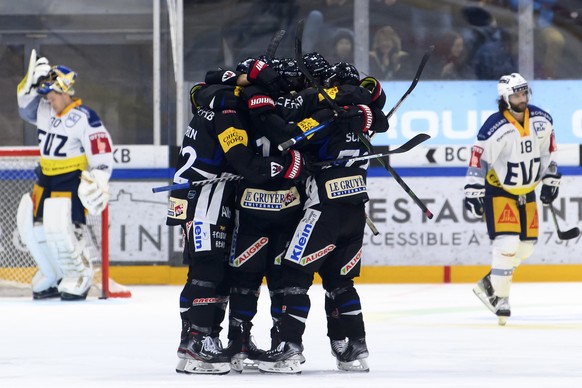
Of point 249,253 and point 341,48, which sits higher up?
point 341,48

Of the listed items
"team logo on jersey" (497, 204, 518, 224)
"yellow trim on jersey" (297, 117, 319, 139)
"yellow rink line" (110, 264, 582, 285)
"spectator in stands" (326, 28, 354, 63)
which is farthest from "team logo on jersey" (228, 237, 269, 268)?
"spectator in stands" (326, 28, 354, 63)

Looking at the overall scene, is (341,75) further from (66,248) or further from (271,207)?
(66,248)

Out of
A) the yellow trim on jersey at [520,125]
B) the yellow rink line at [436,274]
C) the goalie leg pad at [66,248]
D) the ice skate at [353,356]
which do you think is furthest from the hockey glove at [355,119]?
the yellow rink line at [436,274]

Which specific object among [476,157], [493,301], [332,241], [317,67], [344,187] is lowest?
[493,301]

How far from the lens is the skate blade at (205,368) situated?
6059 millimetres

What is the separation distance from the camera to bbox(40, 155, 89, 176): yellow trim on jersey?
33.9ft

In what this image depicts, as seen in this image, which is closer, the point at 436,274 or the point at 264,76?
the point at 264,76

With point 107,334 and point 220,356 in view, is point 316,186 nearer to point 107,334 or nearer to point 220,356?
point 220,356

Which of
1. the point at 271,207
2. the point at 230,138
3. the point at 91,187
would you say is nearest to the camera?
the point at 230,138

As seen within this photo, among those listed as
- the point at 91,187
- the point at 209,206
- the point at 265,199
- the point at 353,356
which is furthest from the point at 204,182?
the point at 91,187

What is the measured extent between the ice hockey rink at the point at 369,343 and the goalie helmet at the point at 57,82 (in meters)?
1.46

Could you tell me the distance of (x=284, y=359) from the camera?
607 centimetres

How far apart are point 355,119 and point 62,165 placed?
4563 millimetres

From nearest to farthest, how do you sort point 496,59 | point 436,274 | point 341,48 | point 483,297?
point 483,297 < point 436,274 < point 341,48 < point 496,59
